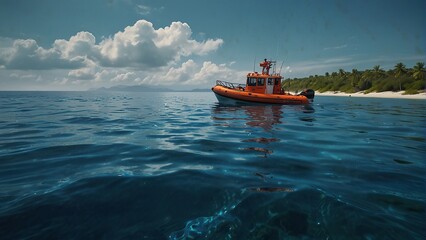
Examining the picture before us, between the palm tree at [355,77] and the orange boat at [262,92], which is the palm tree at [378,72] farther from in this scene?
the orange boat at [262,92]

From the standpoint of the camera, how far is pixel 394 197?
362cm

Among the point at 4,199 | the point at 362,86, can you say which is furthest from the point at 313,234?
the point at 362,86

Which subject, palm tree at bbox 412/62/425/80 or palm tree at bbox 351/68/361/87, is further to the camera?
palm tree at bbox 351/68/361/87

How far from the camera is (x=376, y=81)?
68.7 meters

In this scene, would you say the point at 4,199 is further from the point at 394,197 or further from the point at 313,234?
the point at 394,197

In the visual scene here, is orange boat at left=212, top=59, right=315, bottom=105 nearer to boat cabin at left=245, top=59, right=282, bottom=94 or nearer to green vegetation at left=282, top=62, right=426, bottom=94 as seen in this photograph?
boat cabin at left=245, top=59, right=282, bottom=94

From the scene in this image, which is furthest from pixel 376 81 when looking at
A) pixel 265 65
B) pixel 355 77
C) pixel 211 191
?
pixel 211 191

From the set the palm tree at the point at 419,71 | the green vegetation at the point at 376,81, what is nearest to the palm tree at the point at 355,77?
the green vegetation at the point at 376,81

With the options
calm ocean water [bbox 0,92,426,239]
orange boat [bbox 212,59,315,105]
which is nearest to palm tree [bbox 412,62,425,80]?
orange boat [bbox 212,59,315,105]

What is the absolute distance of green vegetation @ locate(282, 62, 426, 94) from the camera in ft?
191

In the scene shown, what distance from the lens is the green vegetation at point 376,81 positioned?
58084mm

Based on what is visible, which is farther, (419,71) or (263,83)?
(419,71)

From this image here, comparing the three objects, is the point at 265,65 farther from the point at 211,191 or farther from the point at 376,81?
the point at 376,81

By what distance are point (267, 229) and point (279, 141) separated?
5.20m
